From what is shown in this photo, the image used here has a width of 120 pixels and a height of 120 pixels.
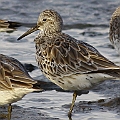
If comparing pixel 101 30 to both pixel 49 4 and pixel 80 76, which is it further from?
pixel 80 76

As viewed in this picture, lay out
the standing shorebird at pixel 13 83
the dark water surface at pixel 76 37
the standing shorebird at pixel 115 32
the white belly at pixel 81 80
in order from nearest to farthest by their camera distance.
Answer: the standing shorebird at pixel 13 83 < the white belly at pixel 81 80 < the dark water surface at pixel 76 37 < the standing shorebird at pixel 115 32

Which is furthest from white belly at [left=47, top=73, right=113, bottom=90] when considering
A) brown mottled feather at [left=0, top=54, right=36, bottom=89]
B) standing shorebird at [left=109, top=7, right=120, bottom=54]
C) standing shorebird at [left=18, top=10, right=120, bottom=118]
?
standing shorebird at [left=109, top=7, right=120, bottom=54]

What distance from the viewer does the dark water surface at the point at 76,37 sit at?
26.0ft

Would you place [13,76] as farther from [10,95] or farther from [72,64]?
[72,64]

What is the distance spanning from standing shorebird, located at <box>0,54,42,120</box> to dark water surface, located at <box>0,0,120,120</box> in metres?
0.73

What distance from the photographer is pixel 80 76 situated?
25.0 ft

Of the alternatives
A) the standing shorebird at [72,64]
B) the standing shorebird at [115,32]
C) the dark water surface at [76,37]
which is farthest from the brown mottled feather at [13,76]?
Result: the standing shorebird at [115,32]

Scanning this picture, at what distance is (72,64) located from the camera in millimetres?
7668

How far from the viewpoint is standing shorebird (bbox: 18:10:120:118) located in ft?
24.4

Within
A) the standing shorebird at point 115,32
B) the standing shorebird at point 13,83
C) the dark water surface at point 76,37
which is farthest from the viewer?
the standing shorebird at point 115,32

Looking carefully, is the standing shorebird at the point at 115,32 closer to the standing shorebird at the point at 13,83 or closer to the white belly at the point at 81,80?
the white belly at the point at 81,80

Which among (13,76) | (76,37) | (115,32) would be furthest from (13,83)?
(76,37)

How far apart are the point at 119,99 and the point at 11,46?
338 cm

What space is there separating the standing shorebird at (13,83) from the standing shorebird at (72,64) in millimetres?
715
